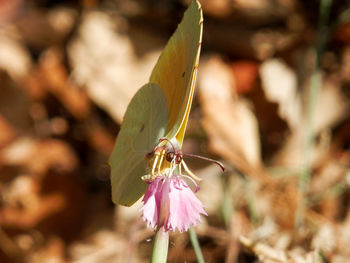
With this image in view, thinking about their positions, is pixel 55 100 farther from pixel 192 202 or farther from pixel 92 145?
pixel 192 202

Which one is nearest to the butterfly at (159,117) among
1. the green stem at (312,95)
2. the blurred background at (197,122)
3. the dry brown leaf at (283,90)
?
the blurred background at (197,122)

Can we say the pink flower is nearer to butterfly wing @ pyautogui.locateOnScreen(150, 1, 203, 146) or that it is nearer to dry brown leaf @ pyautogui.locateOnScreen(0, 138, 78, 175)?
butterfly wing @ pyautogui.locateOnScreen(150, 1, 203, 146)

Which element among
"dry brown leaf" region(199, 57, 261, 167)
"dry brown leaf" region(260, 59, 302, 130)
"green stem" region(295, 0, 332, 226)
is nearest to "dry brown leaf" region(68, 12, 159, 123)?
"dry brown leaf" region(199, 57, 261, 167)

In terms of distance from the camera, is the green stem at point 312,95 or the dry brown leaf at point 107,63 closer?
the green stem at point 312,95

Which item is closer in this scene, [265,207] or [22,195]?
[265,207]

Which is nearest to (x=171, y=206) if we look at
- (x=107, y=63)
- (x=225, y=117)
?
(x=225, y=117)

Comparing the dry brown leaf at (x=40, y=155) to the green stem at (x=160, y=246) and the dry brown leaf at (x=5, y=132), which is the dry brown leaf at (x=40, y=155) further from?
the green stem at (x=160, y=246)

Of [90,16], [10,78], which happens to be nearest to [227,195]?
[90,16]

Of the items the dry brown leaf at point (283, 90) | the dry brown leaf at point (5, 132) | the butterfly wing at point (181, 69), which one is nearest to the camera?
the butterfly wing at point (181, 69)
